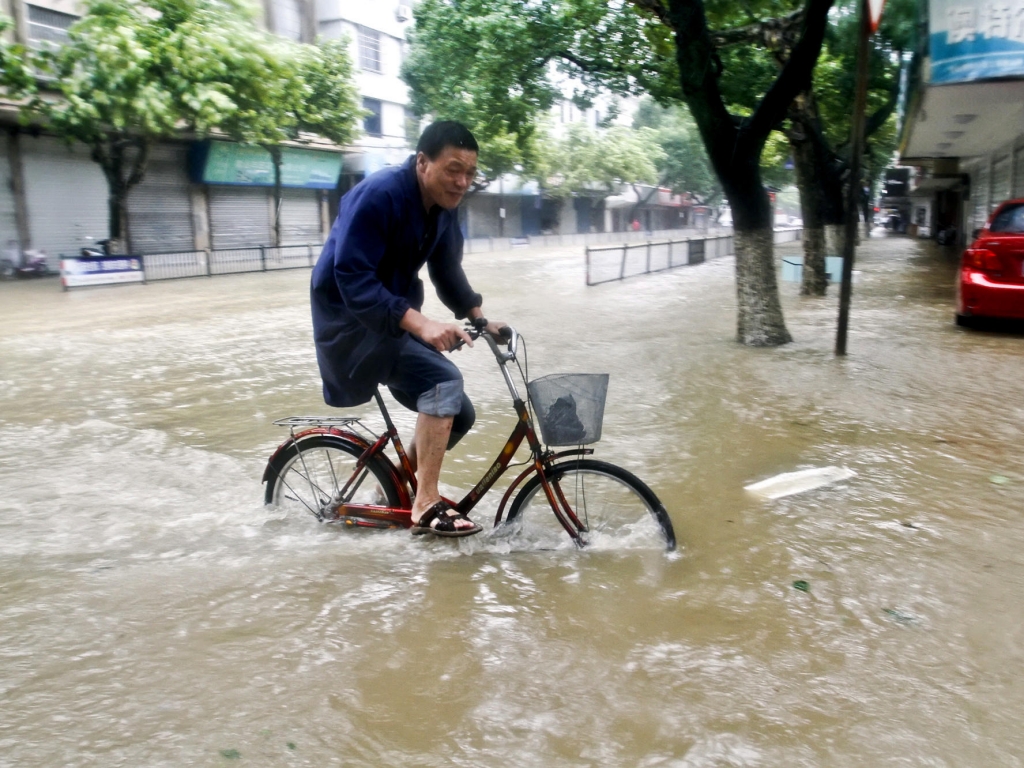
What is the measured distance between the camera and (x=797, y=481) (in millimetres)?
5160

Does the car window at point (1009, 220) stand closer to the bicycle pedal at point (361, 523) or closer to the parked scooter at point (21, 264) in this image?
the bicycle pedal at point (361, 523)

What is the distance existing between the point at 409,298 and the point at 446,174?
0.65 metres

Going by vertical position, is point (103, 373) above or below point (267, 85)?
below

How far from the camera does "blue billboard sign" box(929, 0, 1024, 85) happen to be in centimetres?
1107

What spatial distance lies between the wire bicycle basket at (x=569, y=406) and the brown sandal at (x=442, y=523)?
0.67 metres

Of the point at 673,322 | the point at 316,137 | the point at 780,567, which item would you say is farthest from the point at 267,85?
the point at 780,567

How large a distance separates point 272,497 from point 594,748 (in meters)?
2.45

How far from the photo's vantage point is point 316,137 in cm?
3247

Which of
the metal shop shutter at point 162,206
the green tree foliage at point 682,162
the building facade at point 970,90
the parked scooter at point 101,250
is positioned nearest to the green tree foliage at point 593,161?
the green tree foliage at point 682,162

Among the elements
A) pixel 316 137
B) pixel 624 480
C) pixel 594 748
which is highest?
pixel 316 137

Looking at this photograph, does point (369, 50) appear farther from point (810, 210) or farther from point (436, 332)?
point (436, 332)

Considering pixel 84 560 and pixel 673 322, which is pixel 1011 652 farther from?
pixel 673 322

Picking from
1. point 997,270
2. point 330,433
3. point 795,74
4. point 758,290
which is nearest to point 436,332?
point 330,433

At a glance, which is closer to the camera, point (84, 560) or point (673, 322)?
point (84, 560)
